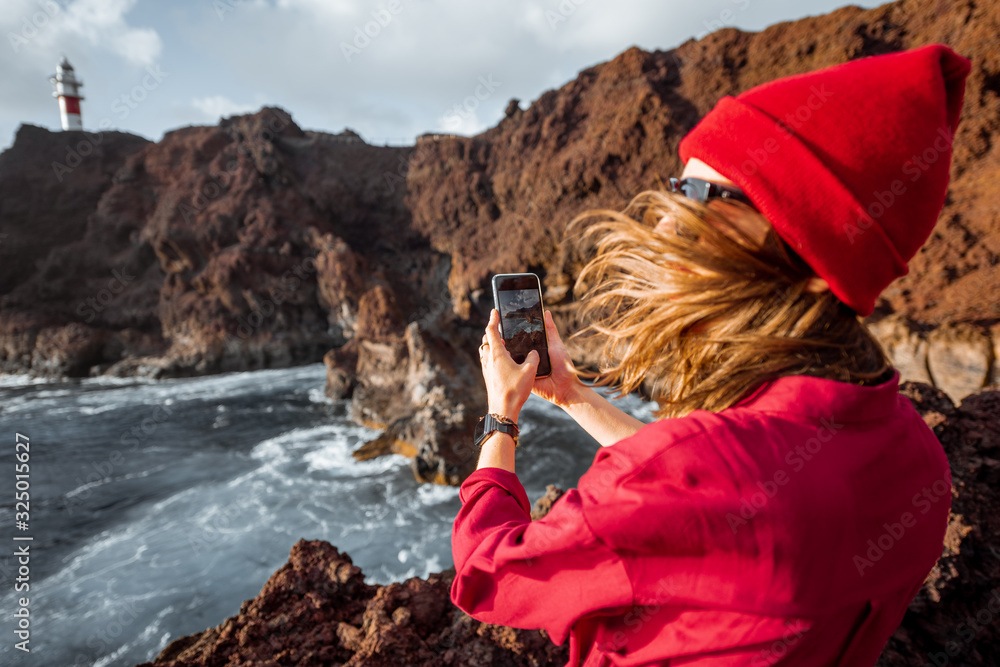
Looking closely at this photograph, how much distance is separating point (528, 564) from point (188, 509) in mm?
8786

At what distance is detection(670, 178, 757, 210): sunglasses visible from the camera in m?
0.73

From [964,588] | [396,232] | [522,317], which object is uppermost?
[396,232]

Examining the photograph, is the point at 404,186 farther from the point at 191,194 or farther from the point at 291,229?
the point at 191,194

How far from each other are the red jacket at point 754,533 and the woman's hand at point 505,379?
1.31ft

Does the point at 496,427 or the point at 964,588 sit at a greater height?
the point at 496,427

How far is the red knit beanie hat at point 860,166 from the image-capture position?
2.02 ft

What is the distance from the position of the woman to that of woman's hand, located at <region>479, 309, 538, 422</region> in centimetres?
30

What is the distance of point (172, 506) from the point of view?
24.1 feet

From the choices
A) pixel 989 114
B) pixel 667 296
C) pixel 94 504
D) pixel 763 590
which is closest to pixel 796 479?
pixel 763 590

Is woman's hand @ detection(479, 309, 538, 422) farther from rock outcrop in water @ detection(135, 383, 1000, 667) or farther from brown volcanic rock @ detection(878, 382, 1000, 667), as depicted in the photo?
brown volcanic rock @ detection(878, 382, 1000, 667)

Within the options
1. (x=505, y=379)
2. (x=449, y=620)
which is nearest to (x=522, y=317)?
(x=505, y=379)

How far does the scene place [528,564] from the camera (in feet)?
2.20

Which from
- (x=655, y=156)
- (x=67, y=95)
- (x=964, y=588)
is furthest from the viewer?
(x=67, y=95)

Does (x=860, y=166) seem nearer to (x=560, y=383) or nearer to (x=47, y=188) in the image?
(x=560, y=383)
